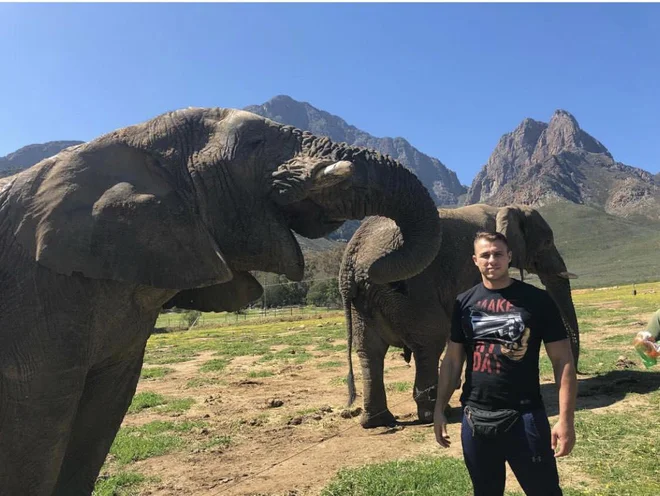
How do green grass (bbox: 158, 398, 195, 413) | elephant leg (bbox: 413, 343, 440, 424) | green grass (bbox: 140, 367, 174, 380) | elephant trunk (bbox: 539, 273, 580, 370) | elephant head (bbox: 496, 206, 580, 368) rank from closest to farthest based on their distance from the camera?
elephant leg (bbox: 413, 343, 440, 424), elephant trunk (bbox: 539, 273, 580, 370), elephant head (bbox: 496, 206, 580, 368), green grass (bbox: 158, 398, 195, 413), green grass (bbox: 140, 367, 174, 380)

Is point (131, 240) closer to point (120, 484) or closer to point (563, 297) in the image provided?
point (120, 484)

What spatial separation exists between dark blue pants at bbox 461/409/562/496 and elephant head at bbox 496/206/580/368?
6619 millimetres

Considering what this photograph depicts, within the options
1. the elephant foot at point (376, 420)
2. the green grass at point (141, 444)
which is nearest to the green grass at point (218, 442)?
the green grass at point (141, 444)

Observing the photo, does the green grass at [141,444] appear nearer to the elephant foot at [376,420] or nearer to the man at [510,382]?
the elephant foot at [376,420]

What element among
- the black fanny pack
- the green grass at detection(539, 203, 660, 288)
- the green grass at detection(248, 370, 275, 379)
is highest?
the green grass at detection(539, 203, 660, 288)

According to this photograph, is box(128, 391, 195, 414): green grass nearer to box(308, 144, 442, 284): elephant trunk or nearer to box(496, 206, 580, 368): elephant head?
box(496, 206, 580, 368): elephant head

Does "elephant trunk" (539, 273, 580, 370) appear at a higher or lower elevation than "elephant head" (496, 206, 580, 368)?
lower

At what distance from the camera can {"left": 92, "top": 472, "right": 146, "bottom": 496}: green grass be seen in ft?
17.4

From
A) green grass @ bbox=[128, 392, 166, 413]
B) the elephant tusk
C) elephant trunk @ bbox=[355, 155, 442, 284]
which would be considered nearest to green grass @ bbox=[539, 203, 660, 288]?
green grass @ bbox=[128, 392, 166, 413]

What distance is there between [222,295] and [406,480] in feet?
9.85

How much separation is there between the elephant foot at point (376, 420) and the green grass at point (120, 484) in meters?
2.97

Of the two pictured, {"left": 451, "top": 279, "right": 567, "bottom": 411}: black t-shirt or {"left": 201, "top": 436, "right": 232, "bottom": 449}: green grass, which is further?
{"left": 201, "top": 436, "right": 232, "bottom": 449}: green grass

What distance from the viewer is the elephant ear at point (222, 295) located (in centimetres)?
303

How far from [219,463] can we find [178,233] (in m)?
4.54
